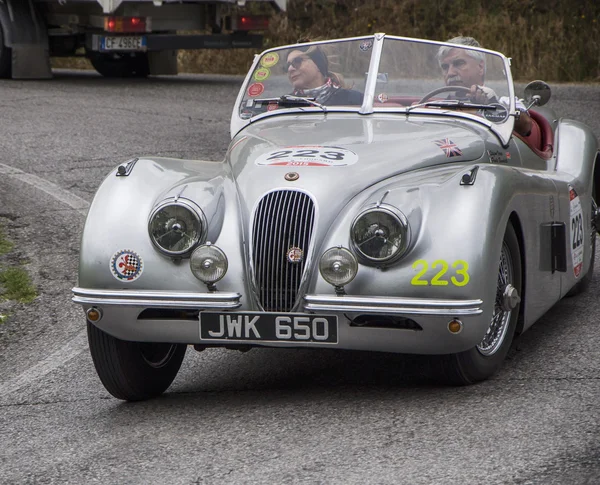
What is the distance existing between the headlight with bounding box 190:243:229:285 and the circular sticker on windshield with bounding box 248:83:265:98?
6.06 feet

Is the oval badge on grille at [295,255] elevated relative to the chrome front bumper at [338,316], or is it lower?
elevated

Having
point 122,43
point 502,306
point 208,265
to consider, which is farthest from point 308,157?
point 122,43

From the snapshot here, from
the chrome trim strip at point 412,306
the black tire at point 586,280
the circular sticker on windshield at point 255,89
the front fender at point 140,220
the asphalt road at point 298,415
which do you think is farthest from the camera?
the black tire at point 586,280

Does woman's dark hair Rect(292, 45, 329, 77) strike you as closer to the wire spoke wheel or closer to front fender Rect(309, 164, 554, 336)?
front fender Rect(309, 164, 554, 336)

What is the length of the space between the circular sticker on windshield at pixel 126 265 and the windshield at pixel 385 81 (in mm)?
1620

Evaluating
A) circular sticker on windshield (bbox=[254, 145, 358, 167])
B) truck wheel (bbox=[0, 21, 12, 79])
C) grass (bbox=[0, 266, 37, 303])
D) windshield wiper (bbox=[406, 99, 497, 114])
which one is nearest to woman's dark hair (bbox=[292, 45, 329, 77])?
windshield wiper (bbox=[406, 99, 497, 114])

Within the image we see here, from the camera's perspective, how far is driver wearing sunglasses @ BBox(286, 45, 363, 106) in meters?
5.82

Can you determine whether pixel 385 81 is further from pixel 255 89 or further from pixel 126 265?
pixel 126 265

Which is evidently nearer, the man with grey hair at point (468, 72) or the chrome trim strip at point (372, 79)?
the chrome trim strip at point (372, 79)

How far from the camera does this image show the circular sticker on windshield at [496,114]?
5715 millimetres

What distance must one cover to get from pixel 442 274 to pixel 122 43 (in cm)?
1175

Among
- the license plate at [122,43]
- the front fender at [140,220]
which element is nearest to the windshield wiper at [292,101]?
the front fender at [140,220]

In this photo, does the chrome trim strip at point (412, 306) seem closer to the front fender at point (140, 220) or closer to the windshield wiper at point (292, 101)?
the front fender at point (140, 220)

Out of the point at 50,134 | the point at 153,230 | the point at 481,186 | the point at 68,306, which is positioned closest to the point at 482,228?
the point at 481,186
